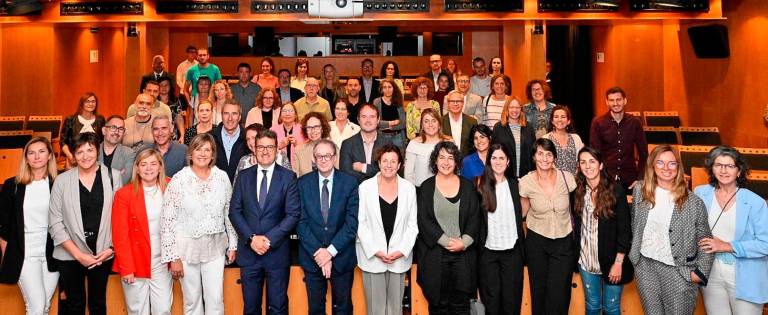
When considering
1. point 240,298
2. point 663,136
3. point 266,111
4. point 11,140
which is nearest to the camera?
point 240,298

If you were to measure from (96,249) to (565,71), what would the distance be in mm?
11182

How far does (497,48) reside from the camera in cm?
1402

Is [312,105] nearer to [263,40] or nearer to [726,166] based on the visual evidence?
[726,166]

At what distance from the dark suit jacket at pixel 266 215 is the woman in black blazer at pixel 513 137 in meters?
2.13

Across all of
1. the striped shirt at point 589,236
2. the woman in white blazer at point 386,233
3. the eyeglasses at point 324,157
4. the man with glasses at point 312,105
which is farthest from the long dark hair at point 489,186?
the man with glasses at point 312,105

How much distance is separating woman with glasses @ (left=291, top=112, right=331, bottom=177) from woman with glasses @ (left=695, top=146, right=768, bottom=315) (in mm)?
2901

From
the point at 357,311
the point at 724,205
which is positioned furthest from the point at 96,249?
the point at 724,205

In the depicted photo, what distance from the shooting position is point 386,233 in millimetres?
4871

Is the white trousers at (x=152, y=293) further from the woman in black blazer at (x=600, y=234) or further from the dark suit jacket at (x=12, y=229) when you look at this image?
the woman in black blazer at (x=600, y=234)

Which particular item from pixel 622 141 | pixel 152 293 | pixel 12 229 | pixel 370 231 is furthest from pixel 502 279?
pixel 12 229

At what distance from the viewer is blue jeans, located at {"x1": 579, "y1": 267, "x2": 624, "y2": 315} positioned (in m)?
4.86

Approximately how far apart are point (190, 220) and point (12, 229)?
1.16 meters

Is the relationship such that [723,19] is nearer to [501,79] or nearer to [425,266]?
[501,79]

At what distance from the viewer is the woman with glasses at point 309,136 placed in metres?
5.89
